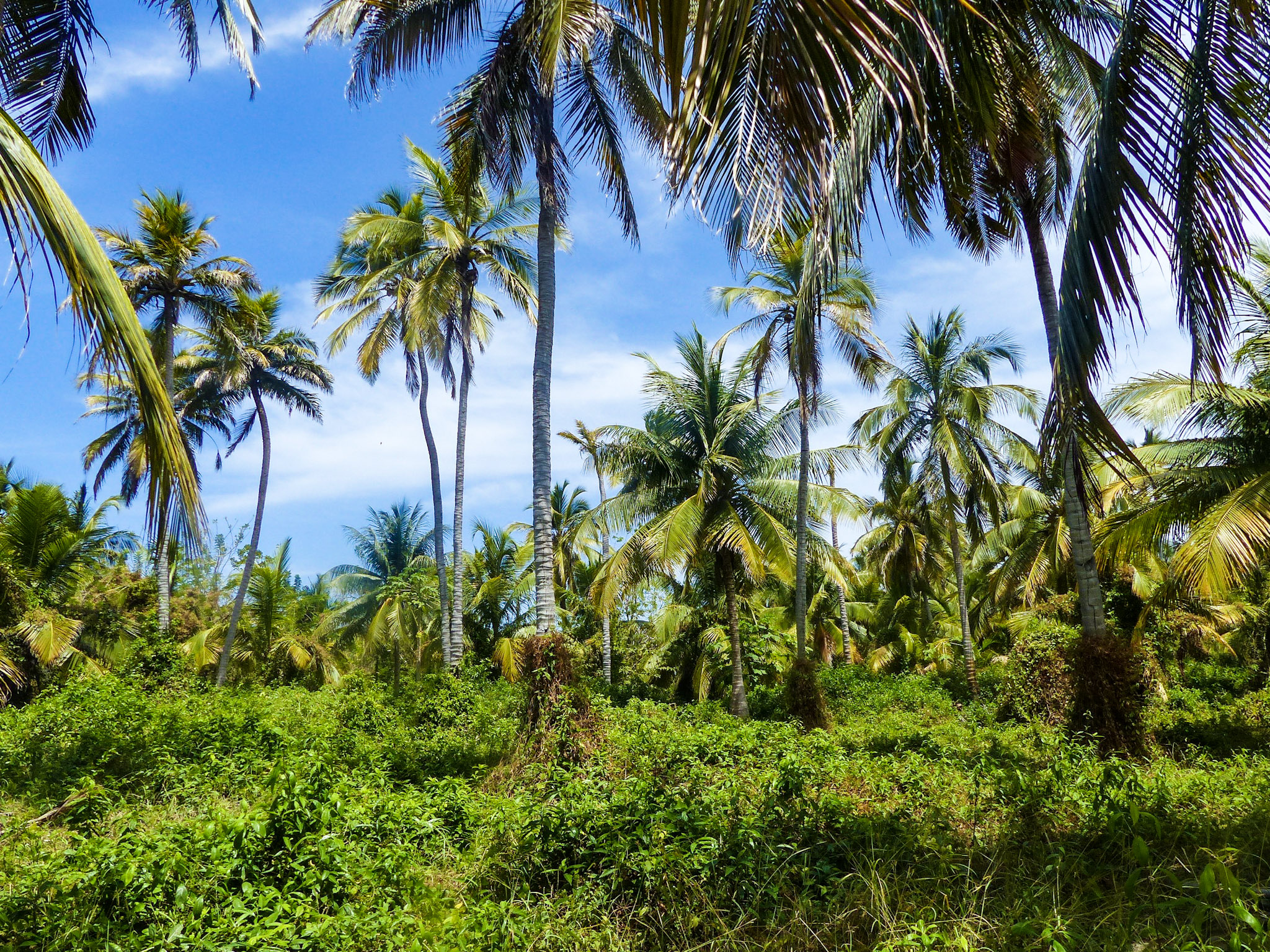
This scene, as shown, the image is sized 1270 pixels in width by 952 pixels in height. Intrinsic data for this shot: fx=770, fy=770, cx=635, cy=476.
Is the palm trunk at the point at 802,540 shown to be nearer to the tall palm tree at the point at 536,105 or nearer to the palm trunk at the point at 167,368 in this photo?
the tall palm tree at the point at 536,105

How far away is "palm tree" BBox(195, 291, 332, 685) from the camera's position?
21.5 meters

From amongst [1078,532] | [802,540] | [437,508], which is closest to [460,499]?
[437,508]

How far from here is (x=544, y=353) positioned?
34.9ft

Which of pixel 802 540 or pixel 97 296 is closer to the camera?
pixel 97 296

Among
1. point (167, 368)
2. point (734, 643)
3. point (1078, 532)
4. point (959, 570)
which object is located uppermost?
point (167, 368)

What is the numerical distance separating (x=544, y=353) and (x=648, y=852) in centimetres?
723

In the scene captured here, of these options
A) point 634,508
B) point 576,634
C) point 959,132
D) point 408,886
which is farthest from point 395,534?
point 959,132

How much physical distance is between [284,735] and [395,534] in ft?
87.7

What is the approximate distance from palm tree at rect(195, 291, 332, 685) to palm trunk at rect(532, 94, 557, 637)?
1262 centimetres

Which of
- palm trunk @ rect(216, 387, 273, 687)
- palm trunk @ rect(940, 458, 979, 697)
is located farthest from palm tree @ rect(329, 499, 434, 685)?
palm trunk @ rect(940, 458, 979, 697)

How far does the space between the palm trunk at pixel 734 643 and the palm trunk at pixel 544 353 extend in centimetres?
678

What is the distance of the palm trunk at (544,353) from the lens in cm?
1033

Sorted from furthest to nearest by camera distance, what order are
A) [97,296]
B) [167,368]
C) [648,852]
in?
[167,368]
[648,852]
[97,296]

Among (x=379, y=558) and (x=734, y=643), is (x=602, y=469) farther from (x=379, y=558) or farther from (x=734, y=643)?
(x=379, y=558)
